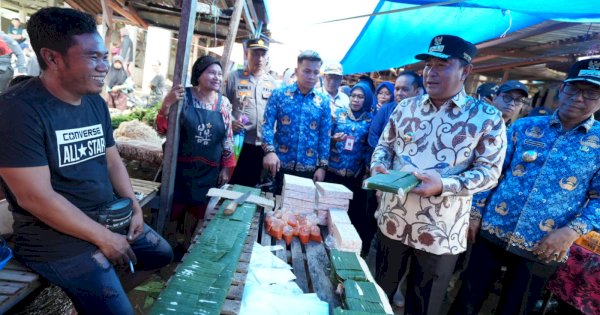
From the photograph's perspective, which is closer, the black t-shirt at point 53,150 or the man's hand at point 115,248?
the black t-shirt at point 53,150

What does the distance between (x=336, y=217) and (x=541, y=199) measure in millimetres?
1351

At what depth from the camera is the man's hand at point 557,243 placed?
79.3 inches

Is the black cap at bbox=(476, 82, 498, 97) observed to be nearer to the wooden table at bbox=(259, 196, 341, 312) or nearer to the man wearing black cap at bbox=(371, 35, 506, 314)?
the man wearing black cap at bbox=(371, 35, 506, 314)

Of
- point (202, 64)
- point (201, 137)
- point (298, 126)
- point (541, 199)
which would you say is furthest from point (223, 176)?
point (541, 199)

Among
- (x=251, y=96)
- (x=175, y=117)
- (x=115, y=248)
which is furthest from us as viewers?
(x=251, y=96)

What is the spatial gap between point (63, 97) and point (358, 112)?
10.5 ft

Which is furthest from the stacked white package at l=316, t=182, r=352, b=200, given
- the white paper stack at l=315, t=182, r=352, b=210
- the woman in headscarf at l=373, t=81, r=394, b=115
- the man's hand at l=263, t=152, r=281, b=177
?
the woman in headscarf at l=373, t=81, r=394, b=115

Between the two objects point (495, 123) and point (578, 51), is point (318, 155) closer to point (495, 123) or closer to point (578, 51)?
point (495, 123)

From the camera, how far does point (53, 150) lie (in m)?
1.69

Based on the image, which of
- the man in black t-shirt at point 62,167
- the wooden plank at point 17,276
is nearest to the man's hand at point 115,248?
the man in black t-shirt at point 62,167

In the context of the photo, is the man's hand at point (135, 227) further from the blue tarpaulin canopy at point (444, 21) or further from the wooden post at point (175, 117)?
the blue tarpaulin canopy at point (444, 21)

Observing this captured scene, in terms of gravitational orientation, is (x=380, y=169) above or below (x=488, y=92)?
below

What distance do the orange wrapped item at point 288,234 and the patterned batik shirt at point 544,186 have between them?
4.77 ft

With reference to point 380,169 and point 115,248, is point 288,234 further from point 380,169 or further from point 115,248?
point 115,248
